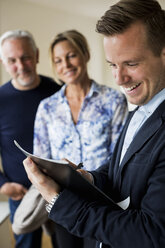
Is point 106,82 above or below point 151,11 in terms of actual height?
below

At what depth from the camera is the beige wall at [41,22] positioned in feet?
10.4

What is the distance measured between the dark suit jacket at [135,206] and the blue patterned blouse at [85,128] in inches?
28.4

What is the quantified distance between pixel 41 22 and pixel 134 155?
2962 millimetres

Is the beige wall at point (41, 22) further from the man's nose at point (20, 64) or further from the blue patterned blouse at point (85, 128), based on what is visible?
the blue patterned blouse at point (85, 128)

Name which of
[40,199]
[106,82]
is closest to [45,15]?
[106,82]

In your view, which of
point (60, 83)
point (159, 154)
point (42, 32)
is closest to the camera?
point (159, 154)

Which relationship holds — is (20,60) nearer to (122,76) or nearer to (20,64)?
(20,64)

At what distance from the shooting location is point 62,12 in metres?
3.57

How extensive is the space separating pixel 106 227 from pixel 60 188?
20cm

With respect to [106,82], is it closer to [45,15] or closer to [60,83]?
[45,15]

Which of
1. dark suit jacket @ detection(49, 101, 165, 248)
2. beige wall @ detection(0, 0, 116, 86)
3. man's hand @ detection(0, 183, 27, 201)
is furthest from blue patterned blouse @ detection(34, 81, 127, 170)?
beige wall @ detection(0, 0, 116, 86)

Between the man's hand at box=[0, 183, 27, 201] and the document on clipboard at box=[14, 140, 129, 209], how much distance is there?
1.05 meters

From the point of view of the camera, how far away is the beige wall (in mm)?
3160

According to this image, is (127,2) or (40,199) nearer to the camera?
(127,2)
